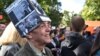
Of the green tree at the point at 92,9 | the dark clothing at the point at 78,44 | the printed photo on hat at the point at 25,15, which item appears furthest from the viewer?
the green tree at the point at 92,9

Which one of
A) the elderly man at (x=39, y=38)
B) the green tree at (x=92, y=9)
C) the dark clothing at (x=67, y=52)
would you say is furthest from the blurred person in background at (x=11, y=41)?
the green tree at (x=92, y=9)

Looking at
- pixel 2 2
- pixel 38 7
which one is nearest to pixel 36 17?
pixel 38 7

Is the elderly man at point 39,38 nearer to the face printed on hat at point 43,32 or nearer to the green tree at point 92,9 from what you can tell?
the face printed on hat at point 43,32

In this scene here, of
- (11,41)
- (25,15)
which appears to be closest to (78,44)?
(11,41)

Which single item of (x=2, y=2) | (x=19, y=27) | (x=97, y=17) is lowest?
(x=97, y=17)

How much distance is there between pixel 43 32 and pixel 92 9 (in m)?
66.3

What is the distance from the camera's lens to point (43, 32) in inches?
175

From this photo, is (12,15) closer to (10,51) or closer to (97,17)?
(10,51)

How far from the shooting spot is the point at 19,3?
174 inches

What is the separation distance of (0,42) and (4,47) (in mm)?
99

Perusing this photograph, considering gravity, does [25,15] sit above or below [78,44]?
above

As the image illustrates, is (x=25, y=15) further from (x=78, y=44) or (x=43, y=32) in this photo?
(x=78, y=44)

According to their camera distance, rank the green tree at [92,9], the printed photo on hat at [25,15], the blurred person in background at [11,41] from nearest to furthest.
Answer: the printed photo on hat at [25,15]
the blurred person in background at [11,41]
the green tree at [92,9]

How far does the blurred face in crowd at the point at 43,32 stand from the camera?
175 inches
